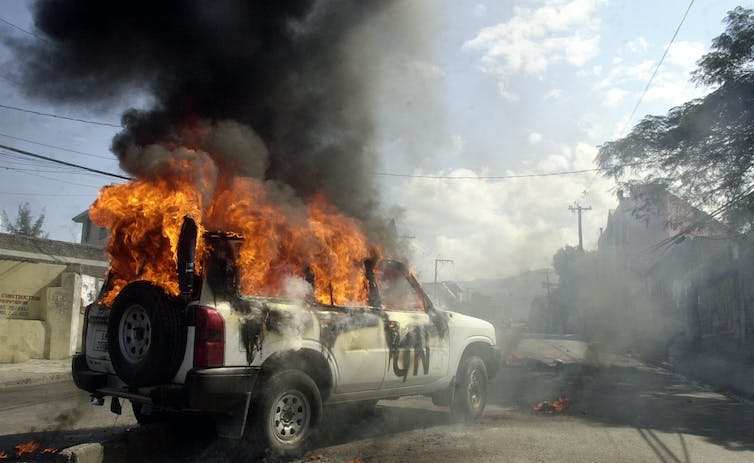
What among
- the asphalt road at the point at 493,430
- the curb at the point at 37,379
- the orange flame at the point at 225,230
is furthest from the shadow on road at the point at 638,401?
the curb at the point at 37,379

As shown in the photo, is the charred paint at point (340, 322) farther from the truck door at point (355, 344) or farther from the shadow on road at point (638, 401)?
the shadow on road at point (638, 401)

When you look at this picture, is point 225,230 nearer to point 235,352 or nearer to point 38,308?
point 235,352

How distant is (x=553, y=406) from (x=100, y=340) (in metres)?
5.86

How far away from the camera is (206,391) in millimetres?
4379

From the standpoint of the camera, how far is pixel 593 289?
42.9 metres

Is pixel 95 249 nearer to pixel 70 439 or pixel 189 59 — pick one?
pixel 189 59

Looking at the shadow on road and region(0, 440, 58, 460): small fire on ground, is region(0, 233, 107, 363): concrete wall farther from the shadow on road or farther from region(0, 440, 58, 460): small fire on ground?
the shadow on road

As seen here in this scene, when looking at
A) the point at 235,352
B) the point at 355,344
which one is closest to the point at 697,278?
the point at 355,344

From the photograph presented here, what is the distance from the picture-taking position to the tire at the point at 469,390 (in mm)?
6988

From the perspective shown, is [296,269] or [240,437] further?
[296,269]

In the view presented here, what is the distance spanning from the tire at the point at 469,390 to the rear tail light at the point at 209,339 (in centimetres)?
344

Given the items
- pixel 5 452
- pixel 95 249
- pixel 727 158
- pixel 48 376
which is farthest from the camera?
pixel 95 249

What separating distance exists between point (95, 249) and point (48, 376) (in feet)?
34.7

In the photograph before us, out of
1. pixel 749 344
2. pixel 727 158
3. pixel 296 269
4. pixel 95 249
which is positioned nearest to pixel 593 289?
pixel 749 344
